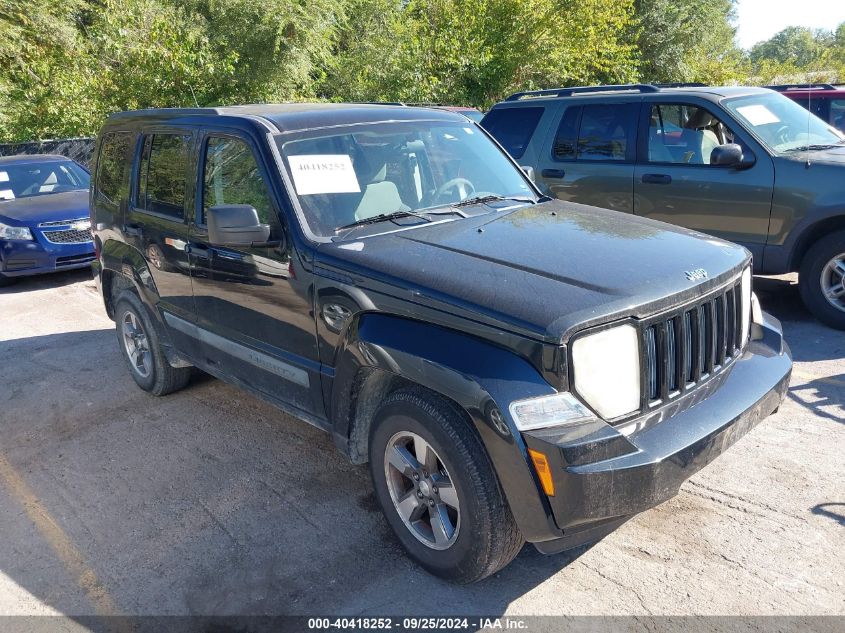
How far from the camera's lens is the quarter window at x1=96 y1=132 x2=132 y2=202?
528 cm

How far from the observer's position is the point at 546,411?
8.81 ft

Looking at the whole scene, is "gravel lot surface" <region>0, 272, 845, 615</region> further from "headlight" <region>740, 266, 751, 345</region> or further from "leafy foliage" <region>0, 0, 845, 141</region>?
"leafy foliage" <region>0, 0, 845, 141</region>

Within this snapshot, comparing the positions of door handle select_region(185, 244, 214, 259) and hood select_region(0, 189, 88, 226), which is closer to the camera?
door handle select_region(185, 244, 214, 259)

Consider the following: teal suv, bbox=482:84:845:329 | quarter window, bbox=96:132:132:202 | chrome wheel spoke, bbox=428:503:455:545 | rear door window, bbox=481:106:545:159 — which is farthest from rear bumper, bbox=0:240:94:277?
chrome wheel spoke, bbox=428:503:455:545

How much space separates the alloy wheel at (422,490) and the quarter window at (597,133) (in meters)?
4.70

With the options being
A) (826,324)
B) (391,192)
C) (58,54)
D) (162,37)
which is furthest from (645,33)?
(391,192)

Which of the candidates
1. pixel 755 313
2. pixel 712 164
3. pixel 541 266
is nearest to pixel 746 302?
pixel 755 313

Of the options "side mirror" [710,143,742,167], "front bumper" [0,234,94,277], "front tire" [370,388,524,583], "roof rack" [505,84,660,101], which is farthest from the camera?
"front bumper" [0,234,94,277]

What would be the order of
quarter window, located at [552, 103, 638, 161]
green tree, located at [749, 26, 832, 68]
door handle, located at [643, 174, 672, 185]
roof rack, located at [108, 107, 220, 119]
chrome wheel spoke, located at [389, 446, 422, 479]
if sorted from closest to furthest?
chrome wheel spoke, located at [389, 446, 422, 479] < roof rack, located at [108, 107, 220, 119] < door handle, located at [643, 174, 672, 185] < quarter window, located at [552, 103, 638, 161] < green tree, located at [749, 26, 832, 68]

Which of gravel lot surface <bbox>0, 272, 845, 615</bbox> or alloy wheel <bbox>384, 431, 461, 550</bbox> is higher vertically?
alloy wheel <bbox>384, 431, 461, 550</bbox>

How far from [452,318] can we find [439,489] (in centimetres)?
72

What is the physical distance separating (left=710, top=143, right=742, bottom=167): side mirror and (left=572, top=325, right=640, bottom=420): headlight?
3896 mm

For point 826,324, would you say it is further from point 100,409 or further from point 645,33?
point 645,33

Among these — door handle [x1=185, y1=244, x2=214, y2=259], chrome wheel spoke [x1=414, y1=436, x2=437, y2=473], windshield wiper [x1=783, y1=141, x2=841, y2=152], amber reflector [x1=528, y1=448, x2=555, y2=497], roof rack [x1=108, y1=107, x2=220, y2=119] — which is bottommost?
chrome wheel spoke [x1=414, y1=436, x2=437, y2=473]
